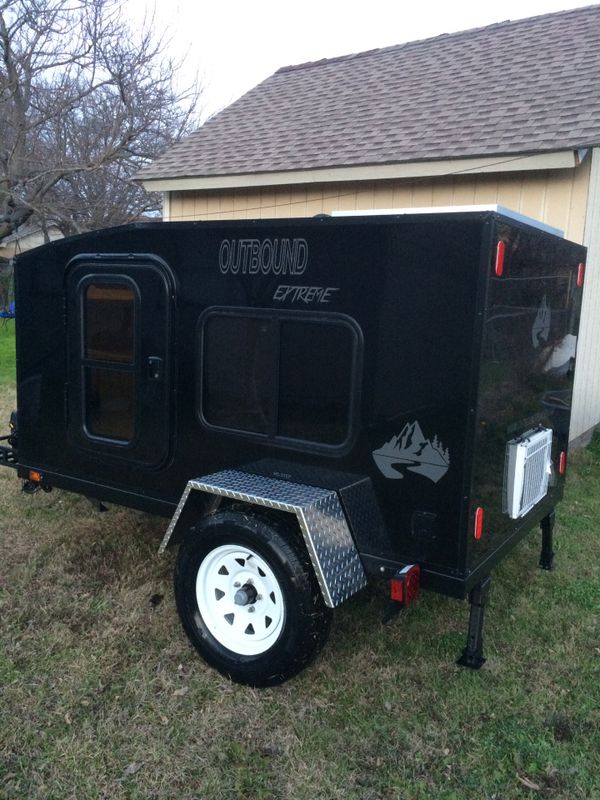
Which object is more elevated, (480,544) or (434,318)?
(434,318)

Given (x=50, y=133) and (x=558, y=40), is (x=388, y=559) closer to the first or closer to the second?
(x=558, y=40)

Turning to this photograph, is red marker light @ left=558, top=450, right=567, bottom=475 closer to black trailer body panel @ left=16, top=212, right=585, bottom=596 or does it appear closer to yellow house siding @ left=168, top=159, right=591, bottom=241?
black trailer body panel @ left=16, top=212, right=585, bottom=596

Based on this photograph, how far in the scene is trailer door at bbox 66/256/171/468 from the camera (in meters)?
3.77

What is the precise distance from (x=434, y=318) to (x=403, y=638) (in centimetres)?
184

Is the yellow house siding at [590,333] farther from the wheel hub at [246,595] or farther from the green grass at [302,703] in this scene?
the wheel hub at [246,595]

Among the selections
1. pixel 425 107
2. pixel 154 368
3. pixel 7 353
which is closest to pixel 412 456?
pixel 154 368

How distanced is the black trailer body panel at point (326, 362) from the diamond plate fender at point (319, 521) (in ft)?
0.22

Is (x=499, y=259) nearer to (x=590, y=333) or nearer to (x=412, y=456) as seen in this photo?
(x=412, y=456)

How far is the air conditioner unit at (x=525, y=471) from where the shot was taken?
130 inches

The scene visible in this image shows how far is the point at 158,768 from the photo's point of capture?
272 cm

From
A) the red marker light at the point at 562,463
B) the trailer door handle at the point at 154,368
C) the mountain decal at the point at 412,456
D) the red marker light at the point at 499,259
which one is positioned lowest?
the red marker light at the point at 562,463

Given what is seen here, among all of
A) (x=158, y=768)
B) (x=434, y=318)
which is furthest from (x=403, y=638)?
(x=434, y=318)

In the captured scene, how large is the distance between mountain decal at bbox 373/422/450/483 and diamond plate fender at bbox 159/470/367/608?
296 millimetres

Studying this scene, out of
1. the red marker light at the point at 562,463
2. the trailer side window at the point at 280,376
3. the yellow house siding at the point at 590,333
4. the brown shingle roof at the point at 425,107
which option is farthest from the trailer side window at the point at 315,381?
the yellow house siding at the point at 590,333
